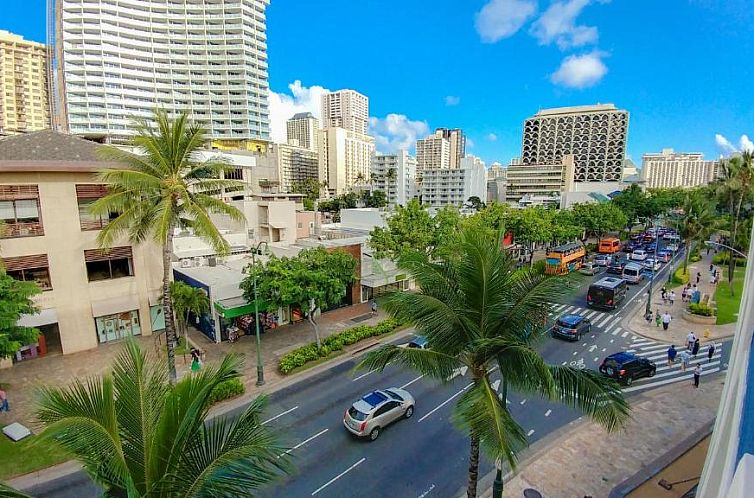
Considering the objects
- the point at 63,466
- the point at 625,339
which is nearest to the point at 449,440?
the point at 63,466

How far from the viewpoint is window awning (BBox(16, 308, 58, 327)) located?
2177cm

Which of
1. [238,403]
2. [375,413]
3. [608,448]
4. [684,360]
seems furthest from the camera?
[684,360]

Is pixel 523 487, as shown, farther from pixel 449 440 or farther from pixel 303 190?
pixel 303 190

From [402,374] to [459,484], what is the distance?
8.45 m

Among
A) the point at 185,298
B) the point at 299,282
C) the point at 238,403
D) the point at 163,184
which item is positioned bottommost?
the point at 238,403

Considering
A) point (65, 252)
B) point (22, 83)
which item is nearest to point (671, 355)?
point (65, 252)

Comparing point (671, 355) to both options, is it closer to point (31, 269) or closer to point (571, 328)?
point (571, 328)

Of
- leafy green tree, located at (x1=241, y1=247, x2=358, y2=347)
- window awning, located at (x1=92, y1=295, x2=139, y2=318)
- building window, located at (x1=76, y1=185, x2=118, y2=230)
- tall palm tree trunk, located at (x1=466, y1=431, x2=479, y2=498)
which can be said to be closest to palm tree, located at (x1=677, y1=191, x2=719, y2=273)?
leafy green tree, located at (x1=241, y1=247, x2=358, y2=347)

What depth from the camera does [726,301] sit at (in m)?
32.5

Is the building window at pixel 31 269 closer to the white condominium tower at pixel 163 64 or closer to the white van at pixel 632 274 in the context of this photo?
the white van at pixel 632 274

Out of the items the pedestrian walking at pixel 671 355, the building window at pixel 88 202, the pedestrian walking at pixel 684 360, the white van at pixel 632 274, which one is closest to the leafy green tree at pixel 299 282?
the building window at pixel 88 202

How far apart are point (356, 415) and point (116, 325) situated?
18996 millimetres

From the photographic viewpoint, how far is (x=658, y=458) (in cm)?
1399

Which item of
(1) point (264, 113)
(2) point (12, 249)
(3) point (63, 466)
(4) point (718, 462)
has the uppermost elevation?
(1) point (264, 113)
